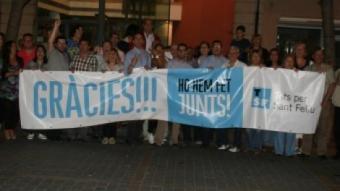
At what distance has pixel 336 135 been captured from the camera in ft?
35.3

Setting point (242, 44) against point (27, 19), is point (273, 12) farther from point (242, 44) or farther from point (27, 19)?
point (27, 19)

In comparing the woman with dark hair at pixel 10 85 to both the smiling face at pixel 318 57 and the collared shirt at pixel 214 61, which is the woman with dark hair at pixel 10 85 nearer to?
the collared shirt at pixel 214 61

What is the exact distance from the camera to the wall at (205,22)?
58.5 ft

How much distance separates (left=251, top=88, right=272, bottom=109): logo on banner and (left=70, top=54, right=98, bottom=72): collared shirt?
9.29 ft

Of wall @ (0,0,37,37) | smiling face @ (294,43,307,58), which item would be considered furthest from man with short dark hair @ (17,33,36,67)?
wall @ (0,0,37,37)

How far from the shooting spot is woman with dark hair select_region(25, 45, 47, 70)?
11156 mm

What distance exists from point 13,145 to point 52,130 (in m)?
0.84

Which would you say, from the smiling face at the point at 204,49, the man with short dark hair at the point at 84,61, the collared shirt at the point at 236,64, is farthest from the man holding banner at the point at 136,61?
the collared shirt at the point at 236,64

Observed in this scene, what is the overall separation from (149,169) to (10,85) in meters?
3.36

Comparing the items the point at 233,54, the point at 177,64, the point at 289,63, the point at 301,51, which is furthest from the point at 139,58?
the point at 301,51

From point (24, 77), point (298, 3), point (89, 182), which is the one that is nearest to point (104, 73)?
point (24, 77)

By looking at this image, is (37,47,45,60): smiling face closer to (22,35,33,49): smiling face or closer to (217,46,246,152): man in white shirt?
(22,35,33,49): smiling face

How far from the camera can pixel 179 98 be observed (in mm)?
10695

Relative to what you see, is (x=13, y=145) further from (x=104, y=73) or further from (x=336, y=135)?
(x=336, y=135)
